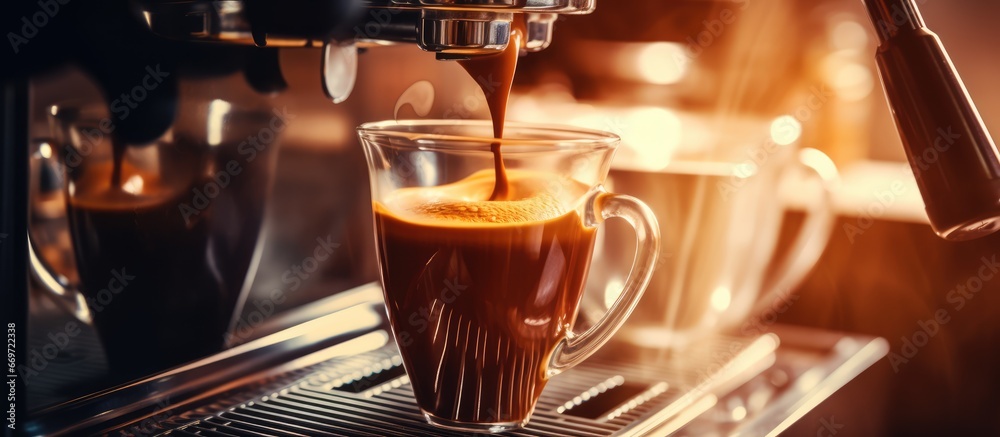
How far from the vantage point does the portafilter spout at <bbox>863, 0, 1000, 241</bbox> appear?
1.36 feet

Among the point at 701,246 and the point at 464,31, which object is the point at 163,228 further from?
the point at 701,246

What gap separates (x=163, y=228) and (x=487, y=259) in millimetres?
164

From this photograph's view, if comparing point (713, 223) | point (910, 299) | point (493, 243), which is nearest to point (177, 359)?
point (493, 243)

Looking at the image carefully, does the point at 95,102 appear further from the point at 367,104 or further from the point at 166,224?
the point at 367,104

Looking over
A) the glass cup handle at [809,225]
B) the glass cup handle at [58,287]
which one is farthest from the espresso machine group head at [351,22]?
the glass cup handle at [809,225]

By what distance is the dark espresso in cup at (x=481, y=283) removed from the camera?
1.50 feet

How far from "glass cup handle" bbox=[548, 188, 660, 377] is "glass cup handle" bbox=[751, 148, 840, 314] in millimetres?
269

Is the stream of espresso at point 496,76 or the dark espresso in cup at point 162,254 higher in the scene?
the stream of espresso at point 496,76

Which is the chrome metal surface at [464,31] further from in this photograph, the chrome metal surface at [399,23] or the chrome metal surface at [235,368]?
the chrome metal surface at [235,368]

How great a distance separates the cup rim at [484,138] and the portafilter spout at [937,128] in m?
0.13

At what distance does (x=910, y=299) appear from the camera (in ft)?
3.95

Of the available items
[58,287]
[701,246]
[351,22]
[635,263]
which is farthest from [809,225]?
[58,287]

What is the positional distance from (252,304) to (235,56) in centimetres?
14

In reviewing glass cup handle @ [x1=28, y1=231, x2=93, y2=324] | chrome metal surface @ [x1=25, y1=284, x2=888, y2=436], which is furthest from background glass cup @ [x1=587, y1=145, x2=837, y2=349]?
glass cup handle @ [x1=28, y1=231, x2=93, y2=324]
